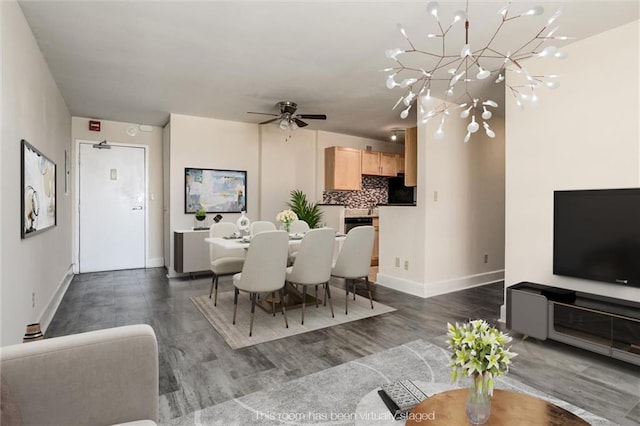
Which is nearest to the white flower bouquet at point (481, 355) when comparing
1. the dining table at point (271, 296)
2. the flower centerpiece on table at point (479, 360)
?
the flower centerpiece on table at point (479, 360)

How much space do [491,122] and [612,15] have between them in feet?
9.09

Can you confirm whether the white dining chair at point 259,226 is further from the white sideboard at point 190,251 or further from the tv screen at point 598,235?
the tv screen at point 598,235

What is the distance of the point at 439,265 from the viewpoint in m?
4.49

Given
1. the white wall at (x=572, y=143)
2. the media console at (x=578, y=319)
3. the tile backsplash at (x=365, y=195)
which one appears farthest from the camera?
the tile backsplash at (x=365, y=195)

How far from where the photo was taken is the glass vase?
122 cm

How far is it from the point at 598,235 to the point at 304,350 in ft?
8.15

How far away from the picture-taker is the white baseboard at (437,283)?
14.3 ft

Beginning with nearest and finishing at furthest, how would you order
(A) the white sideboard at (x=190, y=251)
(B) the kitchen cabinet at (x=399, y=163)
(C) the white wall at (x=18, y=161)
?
(C) the white wall at (x=18, y=161) < (A) the white sideboard at (x=190, y=251) < (B) the kitchen cabinet at (x=399, y=163)

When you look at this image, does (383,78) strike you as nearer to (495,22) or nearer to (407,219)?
(495,22)

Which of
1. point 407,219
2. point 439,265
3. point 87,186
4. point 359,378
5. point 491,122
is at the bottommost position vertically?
point 359,378

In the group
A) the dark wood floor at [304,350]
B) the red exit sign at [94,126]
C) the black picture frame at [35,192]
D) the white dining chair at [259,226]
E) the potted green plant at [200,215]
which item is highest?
the red exit sign at [94,126]

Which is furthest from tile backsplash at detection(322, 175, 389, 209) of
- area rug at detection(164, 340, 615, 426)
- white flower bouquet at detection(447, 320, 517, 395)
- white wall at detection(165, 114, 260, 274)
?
white flower bouquet at detection(447, 320, 517, 395)

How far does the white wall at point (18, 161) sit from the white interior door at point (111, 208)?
200cm

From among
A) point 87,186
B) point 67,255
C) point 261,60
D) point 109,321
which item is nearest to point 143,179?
point 87,186
